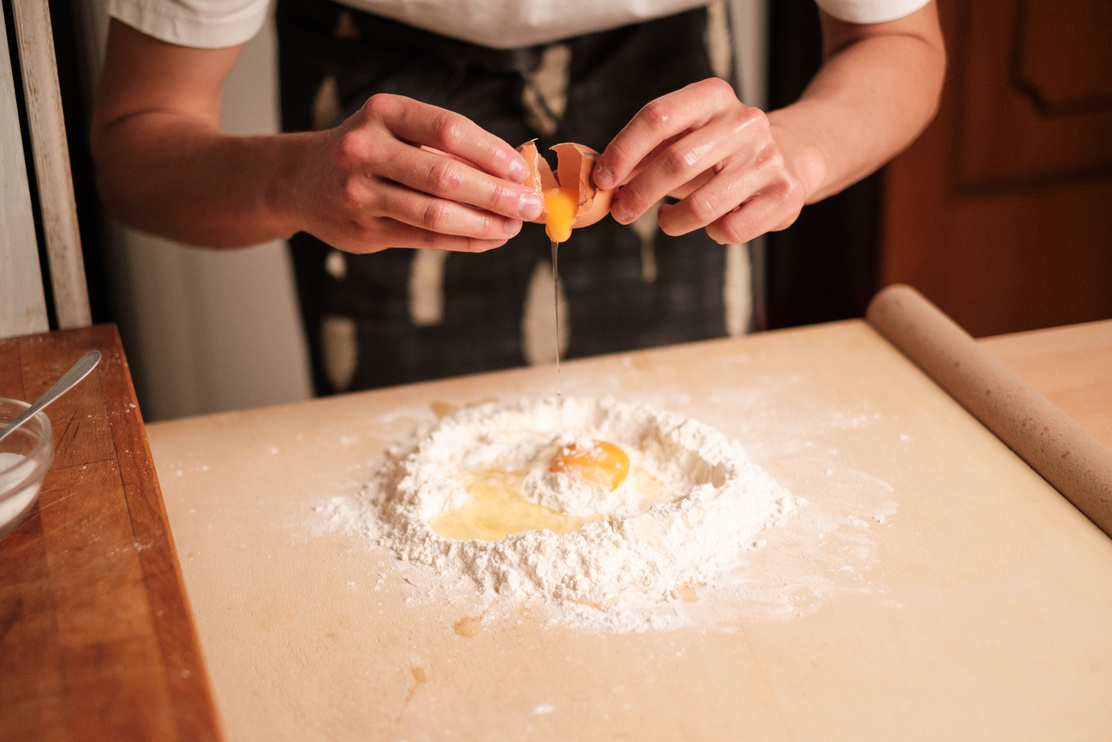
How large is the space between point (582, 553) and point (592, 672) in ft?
0.43

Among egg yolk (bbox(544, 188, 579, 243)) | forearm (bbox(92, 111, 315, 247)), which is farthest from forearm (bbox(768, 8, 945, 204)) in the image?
forearm (bbox(92, 111, 315, 247))

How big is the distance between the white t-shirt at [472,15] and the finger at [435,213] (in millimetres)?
447

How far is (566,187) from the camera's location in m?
0.97

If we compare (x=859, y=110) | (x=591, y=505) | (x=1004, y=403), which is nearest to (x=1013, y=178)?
(x=859, y=110)

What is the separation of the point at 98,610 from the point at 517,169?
0.53 meters

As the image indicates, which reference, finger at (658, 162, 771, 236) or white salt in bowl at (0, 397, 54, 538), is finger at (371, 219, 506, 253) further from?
white salt in bowl at (0, 397, 54, 538)

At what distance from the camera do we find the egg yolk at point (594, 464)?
1015mm

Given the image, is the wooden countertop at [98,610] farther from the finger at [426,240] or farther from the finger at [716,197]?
the finger at [716,197]

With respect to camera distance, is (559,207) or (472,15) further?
(472,15)

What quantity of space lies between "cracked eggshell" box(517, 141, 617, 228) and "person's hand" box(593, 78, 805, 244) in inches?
0.7

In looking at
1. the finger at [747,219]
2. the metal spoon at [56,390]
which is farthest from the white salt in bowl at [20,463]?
the finger at [747,219]

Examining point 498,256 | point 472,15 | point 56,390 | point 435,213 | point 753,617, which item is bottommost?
point 753,617

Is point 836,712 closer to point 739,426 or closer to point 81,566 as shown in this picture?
point 739,426

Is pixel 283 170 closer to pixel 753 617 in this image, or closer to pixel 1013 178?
pixel 753 617
